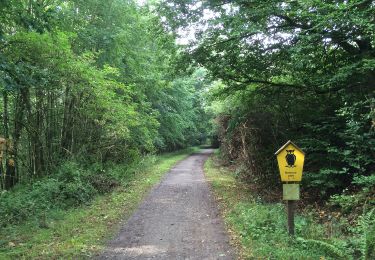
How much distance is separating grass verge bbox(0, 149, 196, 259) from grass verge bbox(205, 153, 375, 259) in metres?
2.70

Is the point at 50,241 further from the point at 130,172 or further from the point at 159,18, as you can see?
the point at 130,172

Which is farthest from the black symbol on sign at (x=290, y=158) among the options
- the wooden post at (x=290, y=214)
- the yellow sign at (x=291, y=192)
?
the wooden post at (x=290, y=214)

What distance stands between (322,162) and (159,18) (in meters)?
7.22

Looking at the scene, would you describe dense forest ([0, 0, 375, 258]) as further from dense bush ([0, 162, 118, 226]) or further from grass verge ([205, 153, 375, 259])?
grass verge ([205, 153, 375, 259])

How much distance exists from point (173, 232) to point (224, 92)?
21.4 ft

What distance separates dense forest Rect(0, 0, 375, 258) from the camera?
847cm

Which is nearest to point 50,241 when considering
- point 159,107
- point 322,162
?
point 322,162

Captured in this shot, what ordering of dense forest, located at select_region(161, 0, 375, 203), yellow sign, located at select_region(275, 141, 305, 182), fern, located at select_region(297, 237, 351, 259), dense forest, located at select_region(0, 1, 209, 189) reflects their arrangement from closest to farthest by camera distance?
fern, located at select_region(297, 237, 351, 259)
yellow sign, located at select_region(275, 141, 305, 182)
dense forest, located at select_region(161, 0, 375, 203)
dense forest, located at select_region(0, 1, 209, 189)

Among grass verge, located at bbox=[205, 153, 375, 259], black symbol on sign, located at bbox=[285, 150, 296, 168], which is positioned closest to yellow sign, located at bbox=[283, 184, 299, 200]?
black symbol on sign, located at bbox=[285, 150, 296, 168]

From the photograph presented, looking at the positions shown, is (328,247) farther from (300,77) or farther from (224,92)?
(224,92)

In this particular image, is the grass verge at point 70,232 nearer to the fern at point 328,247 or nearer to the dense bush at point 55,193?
the dense bush at point 55,193

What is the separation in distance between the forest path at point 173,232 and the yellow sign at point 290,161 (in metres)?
1.71

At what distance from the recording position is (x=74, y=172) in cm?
1159

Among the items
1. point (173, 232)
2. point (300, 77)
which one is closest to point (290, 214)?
point (173, 232)
